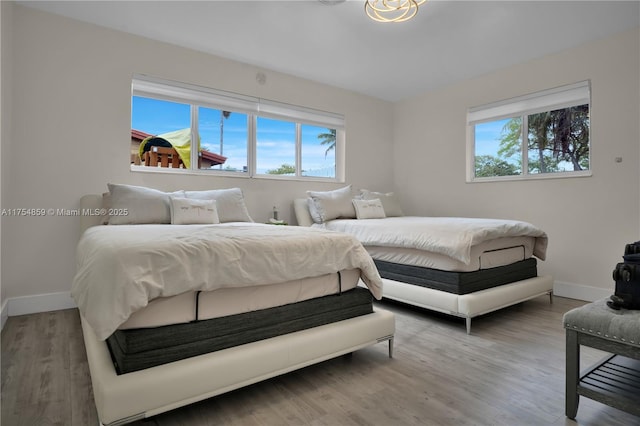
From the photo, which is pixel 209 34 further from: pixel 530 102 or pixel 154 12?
pixel 530 102

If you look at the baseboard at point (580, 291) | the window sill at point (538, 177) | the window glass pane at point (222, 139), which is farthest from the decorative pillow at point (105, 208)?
the baseboard at point (580, 291)

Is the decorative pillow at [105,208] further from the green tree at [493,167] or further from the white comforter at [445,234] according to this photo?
the green tree at [493,167]

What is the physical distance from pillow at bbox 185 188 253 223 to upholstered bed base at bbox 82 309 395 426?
1637 mm

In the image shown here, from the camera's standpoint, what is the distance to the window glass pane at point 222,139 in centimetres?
403

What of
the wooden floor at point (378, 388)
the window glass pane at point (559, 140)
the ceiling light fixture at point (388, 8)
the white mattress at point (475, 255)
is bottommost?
the wooden floor at point (378, 388)

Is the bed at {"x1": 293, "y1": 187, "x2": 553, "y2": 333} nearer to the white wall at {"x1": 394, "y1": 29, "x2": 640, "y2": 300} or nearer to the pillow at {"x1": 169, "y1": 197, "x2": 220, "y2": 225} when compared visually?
the white wall at {"x1": 394, "y1": 29, "x2": 640, "y2": 300}

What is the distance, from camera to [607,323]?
1430 mm

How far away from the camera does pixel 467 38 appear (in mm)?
3467

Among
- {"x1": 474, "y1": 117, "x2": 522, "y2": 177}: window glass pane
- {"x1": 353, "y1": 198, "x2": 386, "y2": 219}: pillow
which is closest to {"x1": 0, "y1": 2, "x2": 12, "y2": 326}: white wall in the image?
{"x1": 353, "y1": 198, "x2": 386, "y2": 219}: pillow

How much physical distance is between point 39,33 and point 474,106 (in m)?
4.62

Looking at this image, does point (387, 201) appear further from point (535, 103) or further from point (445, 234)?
point (535, 103)

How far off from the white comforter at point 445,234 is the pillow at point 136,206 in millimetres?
1858

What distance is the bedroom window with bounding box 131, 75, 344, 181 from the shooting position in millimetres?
3660

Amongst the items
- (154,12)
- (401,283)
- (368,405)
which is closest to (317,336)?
(368,405)
